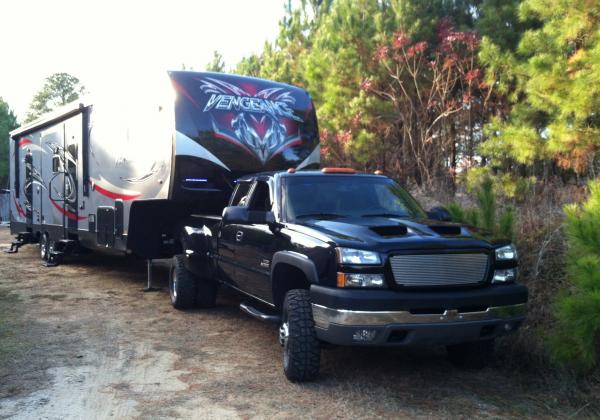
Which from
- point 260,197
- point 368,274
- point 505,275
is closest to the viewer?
point 368,274

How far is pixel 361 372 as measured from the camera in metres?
5.54

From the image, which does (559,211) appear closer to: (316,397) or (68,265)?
(316,397)

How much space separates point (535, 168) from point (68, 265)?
10159mm

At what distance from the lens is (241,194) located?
7246 millimetres

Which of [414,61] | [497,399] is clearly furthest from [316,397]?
[414,61]

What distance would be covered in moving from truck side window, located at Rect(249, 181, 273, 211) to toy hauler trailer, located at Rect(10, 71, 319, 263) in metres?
1.82

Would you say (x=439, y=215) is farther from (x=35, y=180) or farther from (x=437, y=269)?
(x=35, y=180)

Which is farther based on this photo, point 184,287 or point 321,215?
point 184,287

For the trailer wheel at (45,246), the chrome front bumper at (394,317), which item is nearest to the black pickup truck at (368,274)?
the chrome front bumper at (394,317)

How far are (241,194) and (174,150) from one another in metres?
1.51

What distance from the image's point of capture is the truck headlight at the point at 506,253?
5078 mm

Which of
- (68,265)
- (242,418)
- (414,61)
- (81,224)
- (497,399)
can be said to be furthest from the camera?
(414,61)

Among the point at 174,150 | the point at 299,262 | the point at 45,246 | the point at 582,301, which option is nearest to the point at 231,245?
the point at 299,262

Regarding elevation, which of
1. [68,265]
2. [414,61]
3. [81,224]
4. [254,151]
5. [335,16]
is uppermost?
[335,16]
